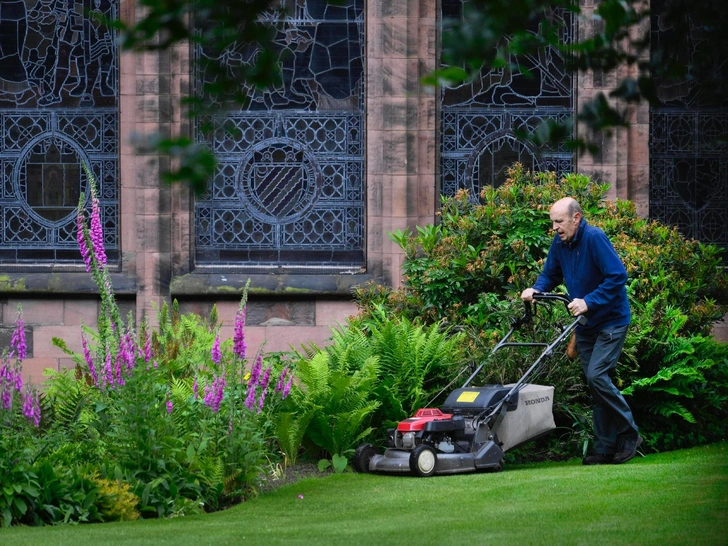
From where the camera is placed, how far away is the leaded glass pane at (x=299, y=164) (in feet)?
47.9

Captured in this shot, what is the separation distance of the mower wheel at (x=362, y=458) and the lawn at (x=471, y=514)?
0.53ft

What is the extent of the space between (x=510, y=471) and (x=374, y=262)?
5149mm

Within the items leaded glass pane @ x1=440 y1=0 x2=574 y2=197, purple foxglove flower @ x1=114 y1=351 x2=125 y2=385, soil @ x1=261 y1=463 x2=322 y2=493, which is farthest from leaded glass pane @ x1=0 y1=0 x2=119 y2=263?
purple foxglove flower @ x1=114 y1=351 x2=125 y2=385

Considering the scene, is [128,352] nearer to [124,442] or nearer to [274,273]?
[124,442]

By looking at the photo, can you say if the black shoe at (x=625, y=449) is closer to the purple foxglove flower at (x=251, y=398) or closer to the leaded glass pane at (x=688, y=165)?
the purple foxglove flower at (x=251, y=398)

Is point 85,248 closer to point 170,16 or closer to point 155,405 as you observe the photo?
point 155,405

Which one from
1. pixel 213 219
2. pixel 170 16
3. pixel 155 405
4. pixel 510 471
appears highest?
pixel 170 16

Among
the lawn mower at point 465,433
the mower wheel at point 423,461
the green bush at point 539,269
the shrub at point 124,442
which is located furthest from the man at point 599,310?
the shrub at point 124,442

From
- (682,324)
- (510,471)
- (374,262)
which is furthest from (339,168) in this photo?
(510,471)

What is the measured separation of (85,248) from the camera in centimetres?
831

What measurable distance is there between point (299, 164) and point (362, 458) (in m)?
5.91

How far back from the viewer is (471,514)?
7.53 m

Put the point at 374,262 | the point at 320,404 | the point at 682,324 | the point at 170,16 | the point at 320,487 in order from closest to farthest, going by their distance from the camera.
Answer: the point at 170,16 → the point at 320,487 → the point at 320,404 → the point at 682,324 → the point at 374,262

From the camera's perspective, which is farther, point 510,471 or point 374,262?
point 374,262
